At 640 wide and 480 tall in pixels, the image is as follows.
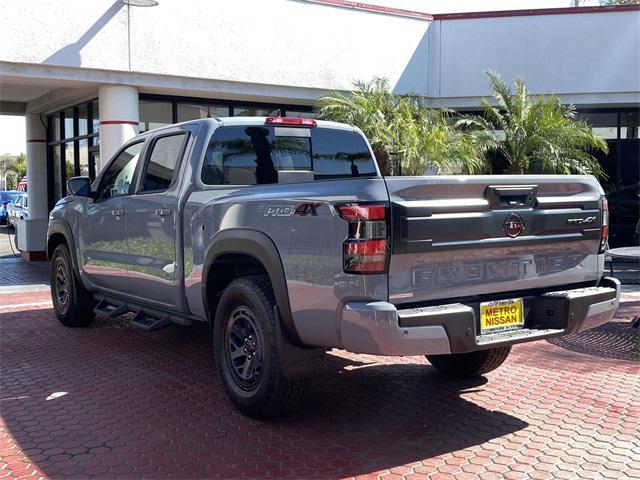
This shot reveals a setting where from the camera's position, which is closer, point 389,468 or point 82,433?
point 389,468

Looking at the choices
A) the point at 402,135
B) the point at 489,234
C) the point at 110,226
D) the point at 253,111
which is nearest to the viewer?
the point at 489,234

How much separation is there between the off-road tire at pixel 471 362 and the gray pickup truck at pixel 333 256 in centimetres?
1

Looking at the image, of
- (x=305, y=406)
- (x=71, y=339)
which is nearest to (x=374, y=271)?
(x=305, y=406)

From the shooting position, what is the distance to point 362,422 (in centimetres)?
477

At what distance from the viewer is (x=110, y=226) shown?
21.7 feet

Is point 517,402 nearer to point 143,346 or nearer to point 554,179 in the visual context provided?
point 554,179

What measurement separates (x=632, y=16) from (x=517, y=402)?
1224cm

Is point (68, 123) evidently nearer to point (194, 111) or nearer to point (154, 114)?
point (154, 114)

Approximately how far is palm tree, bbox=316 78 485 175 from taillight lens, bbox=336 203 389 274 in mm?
9543

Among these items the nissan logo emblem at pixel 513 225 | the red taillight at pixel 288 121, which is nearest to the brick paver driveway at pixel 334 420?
the nissan logo emblem at pixel 513 225

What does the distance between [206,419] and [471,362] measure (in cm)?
215

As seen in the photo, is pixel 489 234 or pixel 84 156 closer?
pixel 489 234

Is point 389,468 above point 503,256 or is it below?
below

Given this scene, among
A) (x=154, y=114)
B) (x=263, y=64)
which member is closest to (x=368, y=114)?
(x=263, y=64)
